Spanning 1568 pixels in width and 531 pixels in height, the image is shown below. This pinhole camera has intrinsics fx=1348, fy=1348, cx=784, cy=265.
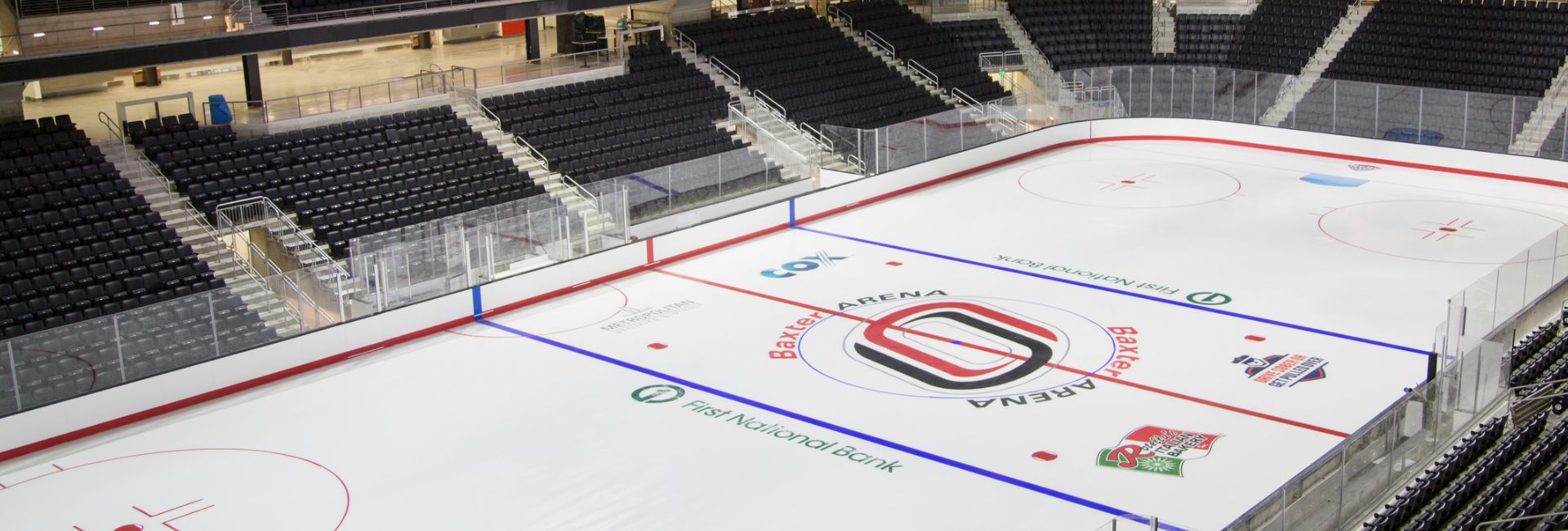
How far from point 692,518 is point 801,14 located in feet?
62.6

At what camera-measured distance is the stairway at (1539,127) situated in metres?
22.8

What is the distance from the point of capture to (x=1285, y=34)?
2936cm

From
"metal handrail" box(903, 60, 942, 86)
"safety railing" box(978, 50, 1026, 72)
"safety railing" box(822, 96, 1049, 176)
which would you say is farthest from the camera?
"safety railing" box(978, 50, 1026, 72)

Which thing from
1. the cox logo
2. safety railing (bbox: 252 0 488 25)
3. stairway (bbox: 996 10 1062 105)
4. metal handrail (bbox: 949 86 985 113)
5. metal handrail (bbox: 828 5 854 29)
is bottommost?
the cox logo

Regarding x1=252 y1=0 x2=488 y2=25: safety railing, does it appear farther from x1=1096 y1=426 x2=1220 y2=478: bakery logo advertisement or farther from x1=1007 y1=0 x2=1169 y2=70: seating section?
x1=1007 y1=0 x2=1169 y2=70: seating section

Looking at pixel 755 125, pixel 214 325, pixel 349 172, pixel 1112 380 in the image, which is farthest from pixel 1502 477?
pixel 349 172

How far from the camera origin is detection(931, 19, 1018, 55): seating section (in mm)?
30000

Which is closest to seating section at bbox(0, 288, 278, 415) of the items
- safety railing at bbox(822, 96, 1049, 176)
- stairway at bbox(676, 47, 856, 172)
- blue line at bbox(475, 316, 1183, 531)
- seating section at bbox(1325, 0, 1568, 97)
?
blue line at bbox(475, 316, 1183, 531)

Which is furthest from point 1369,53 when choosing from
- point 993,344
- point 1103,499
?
point 1103,499

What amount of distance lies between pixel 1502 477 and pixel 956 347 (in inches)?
239

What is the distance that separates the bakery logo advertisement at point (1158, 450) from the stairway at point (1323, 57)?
14.8 meters

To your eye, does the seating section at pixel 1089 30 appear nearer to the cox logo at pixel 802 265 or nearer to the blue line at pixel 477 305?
the cox logo at pixel 802 265

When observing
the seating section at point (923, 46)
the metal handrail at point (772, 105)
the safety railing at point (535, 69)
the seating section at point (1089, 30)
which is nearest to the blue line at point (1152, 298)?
the metal handrail at point (772, 105)

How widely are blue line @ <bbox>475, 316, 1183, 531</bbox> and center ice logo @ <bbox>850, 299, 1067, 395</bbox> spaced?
1.49 metres
